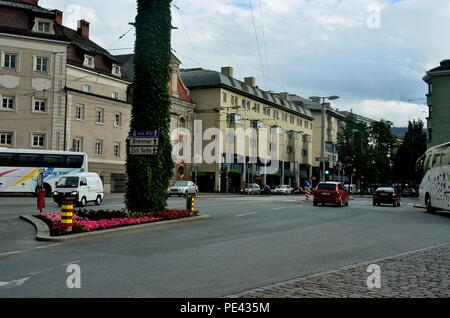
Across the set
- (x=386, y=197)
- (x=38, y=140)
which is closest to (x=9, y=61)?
(x=38, y=140)

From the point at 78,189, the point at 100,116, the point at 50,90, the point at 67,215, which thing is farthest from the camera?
the point at 100,116

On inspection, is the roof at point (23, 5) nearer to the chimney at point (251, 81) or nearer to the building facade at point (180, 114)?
the building facade at point (180, 114)

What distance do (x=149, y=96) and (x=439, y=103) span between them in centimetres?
5260

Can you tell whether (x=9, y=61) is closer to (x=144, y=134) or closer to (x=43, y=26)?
(x=43, y=26)

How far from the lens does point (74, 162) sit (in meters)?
40.2

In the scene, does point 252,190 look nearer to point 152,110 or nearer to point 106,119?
point 106,119

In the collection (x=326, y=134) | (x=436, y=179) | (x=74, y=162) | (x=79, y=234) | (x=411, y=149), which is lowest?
(x=79, y=234)

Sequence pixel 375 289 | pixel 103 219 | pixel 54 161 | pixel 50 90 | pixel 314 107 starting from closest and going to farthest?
pixel 375 289 < pixel 103 219 < pixel 54 161 < pixel 50 90 < pixel 314 107

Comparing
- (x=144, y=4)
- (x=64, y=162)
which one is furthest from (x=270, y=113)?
(x=144, y=4)

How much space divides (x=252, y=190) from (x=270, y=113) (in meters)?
20.2

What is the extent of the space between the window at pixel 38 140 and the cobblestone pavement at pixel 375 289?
142 ft

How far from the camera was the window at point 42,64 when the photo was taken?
158 feet

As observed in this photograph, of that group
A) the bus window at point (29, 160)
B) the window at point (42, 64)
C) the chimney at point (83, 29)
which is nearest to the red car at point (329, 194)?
the bus window at point (29, 160)
